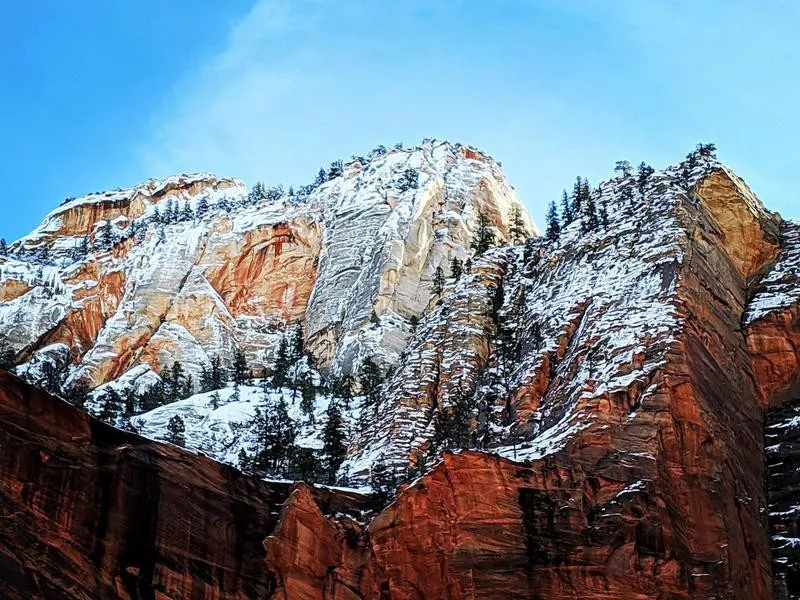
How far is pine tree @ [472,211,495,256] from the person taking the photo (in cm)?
11656

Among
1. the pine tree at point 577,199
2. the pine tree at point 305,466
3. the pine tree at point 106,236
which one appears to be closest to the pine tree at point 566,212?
the pine tree at point 577,199

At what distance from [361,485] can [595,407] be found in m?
15.7

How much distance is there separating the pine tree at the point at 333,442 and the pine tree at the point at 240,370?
2252cm

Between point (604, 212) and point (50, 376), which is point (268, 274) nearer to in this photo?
point (50, 376)

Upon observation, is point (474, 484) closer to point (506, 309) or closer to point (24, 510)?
point (24, 510)

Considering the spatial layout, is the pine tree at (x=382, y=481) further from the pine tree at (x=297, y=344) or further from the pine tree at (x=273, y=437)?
the pine tree at (x=297, y=344)

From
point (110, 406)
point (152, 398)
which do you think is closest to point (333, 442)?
point (110, 406)

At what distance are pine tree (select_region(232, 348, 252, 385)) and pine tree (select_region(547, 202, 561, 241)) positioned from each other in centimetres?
3196

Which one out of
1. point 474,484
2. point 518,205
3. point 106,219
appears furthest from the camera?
point 106,219

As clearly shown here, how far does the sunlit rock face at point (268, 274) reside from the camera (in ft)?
400

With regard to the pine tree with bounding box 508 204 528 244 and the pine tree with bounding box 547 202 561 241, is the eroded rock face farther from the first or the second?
the pine tree with bounding box 508 204 528 244

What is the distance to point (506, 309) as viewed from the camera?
8506 centimetres

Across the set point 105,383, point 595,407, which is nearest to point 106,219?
point 105,383

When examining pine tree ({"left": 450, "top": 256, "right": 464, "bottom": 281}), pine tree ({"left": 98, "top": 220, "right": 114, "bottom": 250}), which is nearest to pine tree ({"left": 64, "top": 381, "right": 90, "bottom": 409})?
pine tree ({"left": 450, "top": 256, "right": 464, "bottom": 281})
